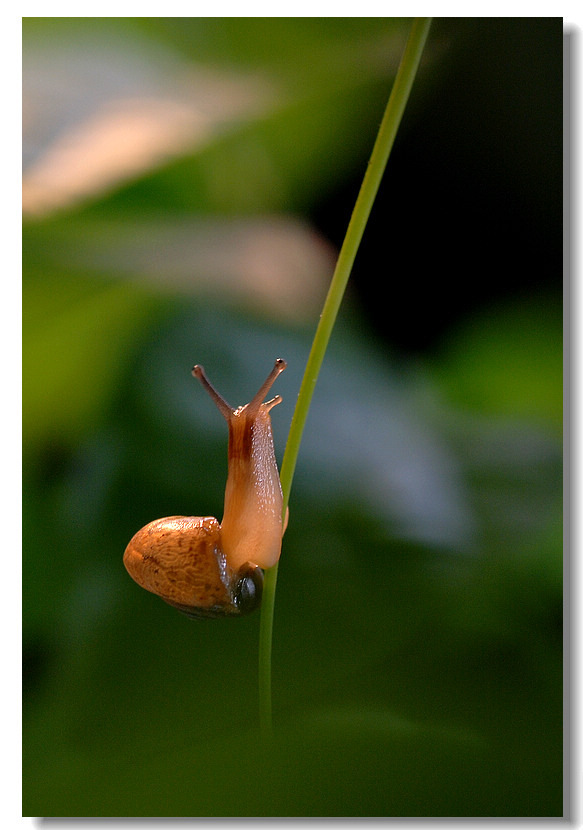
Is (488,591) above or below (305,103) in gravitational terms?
below

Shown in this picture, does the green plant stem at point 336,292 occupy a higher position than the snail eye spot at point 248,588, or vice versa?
the green plant stem at point 336,292

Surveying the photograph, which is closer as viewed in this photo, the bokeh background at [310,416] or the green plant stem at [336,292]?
the green plant stem at [336,292]

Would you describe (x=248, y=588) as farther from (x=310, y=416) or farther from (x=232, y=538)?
(x=310, y=416)

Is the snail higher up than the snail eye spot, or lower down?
higher up

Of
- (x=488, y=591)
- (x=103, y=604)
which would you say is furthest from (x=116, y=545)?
(x=488, y=591)

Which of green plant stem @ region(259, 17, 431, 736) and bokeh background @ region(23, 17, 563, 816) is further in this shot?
bokeh background @ region(23, 17, 563, 816)

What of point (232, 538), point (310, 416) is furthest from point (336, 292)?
point (232, 538)
